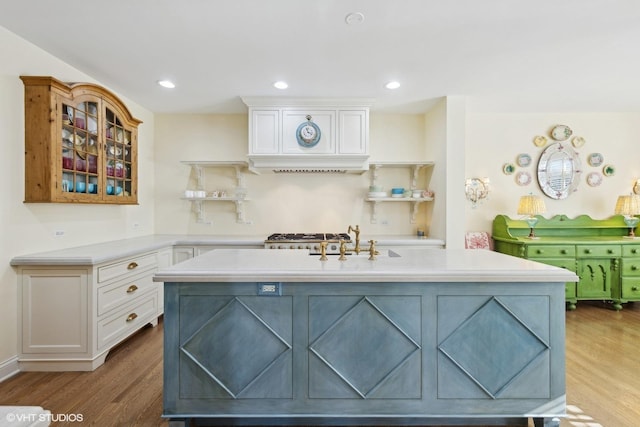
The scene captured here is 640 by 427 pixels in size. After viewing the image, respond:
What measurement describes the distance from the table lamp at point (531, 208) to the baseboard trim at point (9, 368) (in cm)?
531

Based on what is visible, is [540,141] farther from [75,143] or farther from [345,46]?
[75,143]

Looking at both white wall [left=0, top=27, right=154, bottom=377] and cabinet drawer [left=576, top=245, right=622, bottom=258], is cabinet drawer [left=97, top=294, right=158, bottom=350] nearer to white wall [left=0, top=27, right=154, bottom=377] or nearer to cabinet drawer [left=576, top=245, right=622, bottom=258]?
white wall [left=0, top=27, right=154, bottom=377]

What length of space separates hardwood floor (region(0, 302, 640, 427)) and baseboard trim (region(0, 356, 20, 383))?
5cm

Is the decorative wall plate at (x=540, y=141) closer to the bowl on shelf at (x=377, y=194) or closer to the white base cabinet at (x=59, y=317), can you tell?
the bowl on shelf at (x=377, y=194)

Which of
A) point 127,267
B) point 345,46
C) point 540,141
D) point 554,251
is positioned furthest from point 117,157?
point 540,141

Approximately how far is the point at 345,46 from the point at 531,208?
3.23 meters

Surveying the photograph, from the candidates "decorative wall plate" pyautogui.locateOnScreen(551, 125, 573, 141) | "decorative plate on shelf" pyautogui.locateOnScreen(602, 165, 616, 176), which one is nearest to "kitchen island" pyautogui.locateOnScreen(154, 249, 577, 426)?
"decorative wall plate" pyautogui.locateOnScreen(551, 125, 573, 141)

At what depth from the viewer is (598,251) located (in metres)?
3.84

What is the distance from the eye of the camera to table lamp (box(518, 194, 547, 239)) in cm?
413

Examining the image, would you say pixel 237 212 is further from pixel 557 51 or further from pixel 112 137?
pixel 557 51

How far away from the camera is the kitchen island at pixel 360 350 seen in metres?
1.76

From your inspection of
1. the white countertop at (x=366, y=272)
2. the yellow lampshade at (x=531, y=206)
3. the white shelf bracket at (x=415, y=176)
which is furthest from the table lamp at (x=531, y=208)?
the white countertop at (x=366, y=272)

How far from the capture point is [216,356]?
5.77 ft

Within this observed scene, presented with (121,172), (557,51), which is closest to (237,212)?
(121,172)
